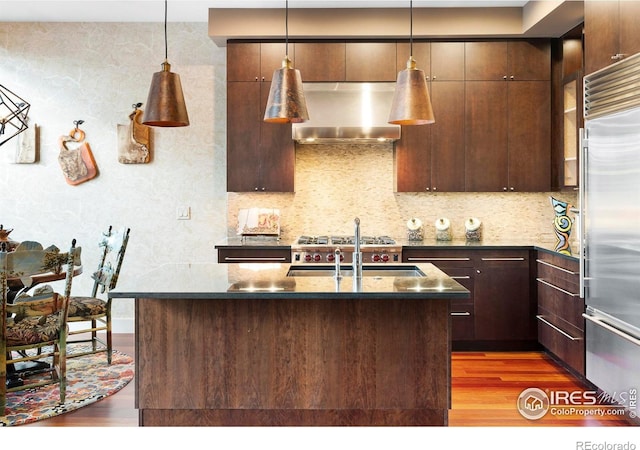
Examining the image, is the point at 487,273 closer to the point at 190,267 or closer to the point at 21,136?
the point at 190,267

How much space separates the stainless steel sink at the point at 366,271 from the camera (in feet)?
10.4

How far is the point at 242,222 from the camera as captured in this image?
519 centimetres

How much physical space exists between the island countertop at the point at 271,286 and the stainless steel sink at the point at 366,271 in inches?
5.9

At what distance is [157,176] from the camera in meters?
5.40

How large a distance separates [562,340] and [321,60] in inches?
116

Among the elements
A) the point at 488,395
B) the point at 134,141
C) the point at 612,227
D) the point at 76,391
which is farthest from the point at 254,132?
the point at 612,227

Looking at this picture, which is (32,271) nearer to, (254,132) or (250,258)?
(250,258)

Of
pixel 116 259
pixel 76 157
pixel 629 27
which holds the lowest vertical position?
pixel 116 259

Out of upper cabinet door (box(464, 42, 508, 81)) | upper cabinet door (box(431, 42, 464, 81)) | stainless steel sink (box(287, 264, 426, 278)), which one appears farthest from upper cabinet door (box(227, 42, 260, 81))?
stainless steel sink (box(287, 264, 426, 278))

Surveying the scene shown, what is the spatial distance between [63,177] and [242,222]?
1769 millimetres

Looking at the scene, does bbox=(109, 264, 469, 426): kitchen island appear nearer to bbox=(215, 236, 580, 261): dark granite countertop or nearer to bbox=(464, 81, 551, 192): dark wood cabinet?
bbox=(215, 236, 580, 261): dark granite countertop

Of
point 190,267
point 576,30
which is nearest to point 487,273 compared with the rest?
point 576,30

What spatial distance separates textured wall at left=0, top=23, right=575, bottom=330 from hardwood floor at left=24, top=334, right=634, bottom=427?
1243 mm

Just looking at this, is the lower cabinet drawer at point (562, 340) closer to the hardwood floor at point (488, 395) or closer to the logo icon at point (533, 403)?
the hardwood floor at point (488, 395)
